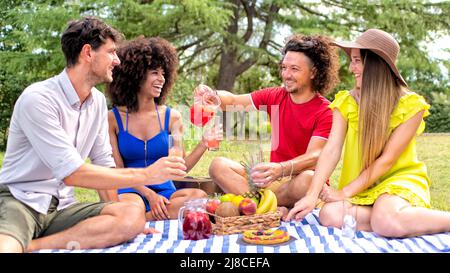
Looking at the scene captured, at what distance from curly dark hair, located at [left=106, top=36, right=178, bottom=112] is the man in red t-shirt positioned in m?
0.35

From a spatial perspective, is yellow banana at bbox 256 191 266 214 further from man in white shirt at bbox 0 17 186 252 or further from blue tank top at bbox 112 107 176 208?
blue tank top at bbox 112 107 176 208

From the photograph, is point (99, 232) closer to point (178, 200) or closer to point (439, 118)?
point (178, 200)

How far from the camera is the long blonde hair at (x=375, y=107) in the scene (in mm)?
3678

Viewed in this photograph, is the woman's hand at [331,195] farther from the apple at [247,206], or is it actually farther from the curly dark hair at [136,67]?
the curly dark hair at [136,67]

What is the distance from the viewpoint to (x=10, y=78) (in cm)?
1341

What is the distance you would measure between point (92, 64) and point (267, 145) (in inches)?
50.4

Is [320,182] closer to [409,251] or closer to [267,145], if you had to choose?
[267,145]

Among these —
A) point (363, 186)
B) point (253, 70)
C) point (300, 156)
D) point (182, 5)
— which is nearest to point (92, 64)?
point (300, 156)

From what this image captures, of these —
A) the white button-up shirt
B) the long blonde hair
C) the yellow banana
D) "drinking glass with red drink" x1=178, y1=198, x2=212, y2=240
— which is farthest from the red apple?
the long blonde hair

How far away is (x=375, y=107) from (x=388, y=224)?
28.4 inches

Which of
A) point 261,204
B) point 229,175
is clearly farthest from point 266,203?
point 229,175

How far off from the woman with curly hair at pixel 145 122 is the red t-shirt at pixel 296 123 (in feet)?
1.79

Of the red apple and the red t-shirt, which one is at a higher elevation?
the red t-shirt

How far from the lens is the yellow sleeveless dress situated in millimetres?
3604
